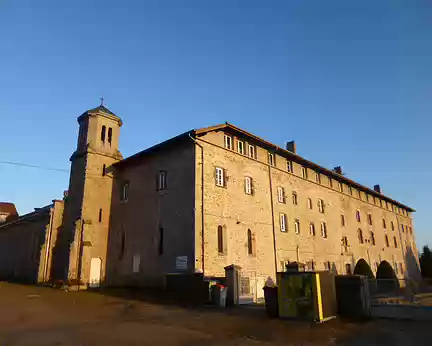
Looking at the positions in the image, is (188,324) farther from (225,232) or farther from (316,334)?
(225,232)

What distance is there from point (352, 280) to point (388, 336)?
12.2 ft

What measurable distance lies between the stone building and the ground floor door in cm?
8

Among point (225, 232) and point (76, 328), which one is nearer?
point (76, 328)

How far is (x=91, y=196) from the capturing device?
2873 centimetres

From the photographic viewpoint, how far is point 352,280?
15008 millimetres

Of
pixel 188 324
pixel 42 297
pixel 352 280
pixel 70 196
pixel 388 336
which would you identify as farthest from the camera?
pixel 70 196

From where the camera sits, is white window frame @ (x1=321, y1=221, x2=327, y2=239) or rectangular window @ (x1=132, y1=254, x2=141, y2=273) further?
white window frame @ (x1=321, y1=221, x2=327, y2=239)

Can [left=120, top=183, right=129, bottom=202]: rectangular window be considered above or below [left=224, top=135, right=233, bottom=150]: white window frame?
below

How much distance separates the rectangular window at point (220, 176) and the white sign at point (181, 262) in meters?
5.89

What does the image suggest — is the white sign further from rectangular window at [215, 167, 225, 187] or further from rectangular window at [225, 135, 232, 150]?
rectangular window at [225, 135, 232, 150]

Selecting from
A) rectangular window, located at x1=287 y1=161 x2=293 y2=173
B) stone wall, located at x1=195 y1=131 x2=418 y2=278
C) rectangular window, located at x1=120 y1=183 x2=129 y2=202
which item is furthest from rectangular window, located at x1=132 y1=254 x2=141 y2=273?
rectangular window, located at x1=287 y1=161 x2=293 y2=173

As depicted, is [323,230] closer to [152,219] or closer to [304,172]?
[304,172]

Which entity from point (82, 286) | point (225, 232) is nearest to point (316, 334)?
point (225, 232)

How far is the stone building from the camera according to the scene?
23750 millimetres
